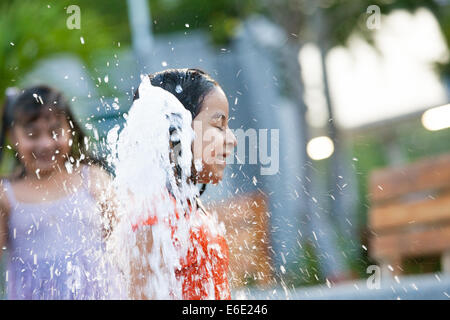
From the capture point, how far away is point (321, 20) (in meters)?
7.37

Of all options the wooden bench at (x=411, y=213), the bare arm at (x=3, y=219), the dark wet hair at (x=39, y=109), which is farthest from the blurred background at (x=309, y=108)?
the bare arm at (x=3, y=219)

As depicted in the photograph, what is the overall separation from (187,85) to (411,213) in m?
3.25

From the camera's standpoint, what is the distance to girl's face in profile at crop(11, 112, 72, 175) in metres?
2.34

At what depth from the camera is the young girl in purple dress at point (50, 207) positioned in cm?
214

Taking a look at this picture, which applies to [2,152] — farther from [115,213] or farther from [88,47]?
[88,47]

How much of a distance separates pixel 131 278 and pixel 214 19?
7.32m

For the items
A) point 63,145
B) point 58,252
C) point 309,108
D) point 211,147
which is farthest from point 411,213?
point 211,147

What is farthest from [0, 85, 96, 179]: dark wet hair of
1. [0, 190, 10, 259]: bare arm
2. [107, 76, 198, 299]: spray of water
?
[107, 76, 198, 299]: spray of water

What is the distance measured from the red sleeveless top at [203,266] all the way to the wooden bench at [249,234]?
88.2 inches

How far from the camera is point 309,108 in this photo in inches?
289

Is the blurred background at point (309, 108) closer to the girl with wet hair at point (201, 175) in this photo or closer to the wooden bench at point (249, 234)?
the wooden bench at point (249, 234)

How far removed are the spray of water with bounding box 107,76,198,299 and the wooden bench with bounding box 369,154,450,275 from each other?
3100 millimetres

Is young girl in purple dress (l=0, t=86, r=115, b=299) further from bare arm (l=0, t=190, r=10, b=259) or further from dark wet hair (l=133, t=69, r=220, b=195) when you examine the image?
dark wet hair (l=133, t=69, r=220, b=195)
